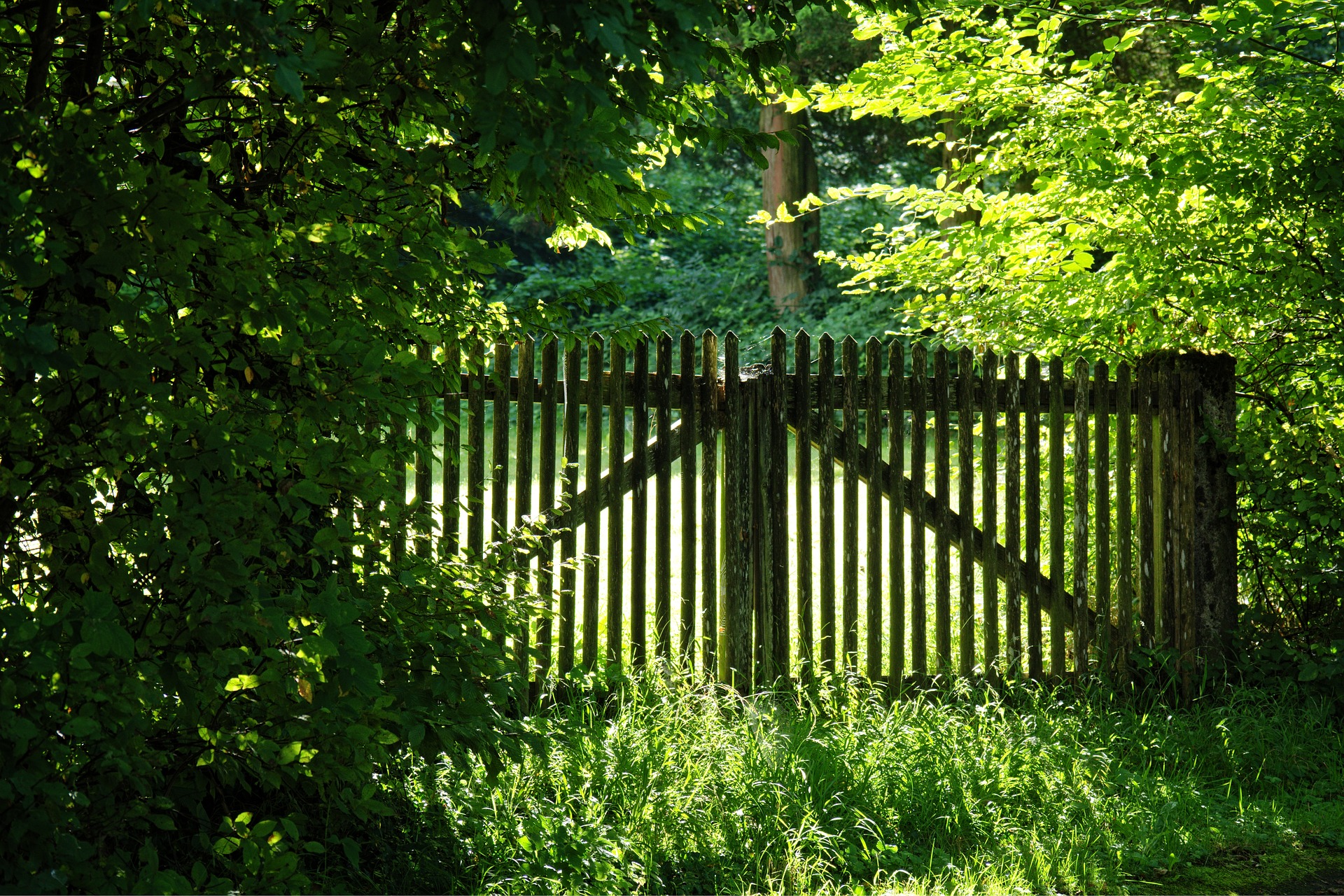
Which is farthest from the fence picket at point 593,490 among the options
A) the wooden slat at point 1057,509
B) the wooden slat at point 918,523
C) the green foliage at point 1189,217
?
the wooden slat at point 1057,509

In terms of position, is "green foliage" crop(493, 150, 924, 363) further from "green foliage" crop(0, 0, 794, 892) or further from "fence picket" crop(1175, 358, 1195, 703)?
"green foliage" crop(0, 0, 794, 892)

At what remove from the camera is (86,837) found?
2332mm

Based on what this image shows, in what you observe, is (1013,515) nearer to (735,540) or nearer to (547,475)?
(735,540)

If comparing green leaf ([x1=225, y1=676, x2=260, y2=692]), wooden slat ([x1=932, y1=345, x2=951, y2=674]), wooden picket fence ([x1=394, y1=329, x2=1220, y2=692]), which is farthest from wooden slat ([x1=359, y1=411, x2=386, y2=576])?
wooden slat ([x1=932, y1=345, x2=951, y2=674])

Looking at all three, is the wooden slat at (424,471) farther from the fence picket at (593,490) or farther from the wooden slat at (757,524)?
the wooden slat at (757,524)

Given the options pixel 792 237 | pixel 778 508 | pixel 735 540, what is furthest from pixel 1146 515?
pixel 792 237

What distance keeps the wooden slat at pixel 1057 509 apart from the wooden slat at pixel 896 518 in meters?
0.82

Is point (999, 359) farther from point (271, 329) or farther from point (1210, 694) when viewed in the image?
point (271, 329)

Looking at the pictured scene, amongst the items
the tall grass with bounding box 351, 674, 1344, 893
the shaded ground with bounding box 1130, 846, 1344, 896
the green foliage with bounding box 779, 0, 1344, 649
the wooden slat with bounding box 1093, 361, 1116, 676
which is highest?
the green foliage with bounding box 779, 0, 1344, 649

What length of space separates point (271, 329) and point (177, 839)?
158 cm

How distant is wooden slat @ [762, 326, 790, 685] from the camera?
5.07 metres

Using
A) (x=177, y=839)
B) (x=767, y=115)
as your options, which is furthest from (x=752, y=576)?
(x=767, y=115)

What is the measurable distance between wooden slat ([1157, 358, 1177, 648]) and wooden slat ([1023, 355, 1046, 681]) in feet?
2.40

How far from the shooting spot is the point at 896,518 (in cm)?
536
